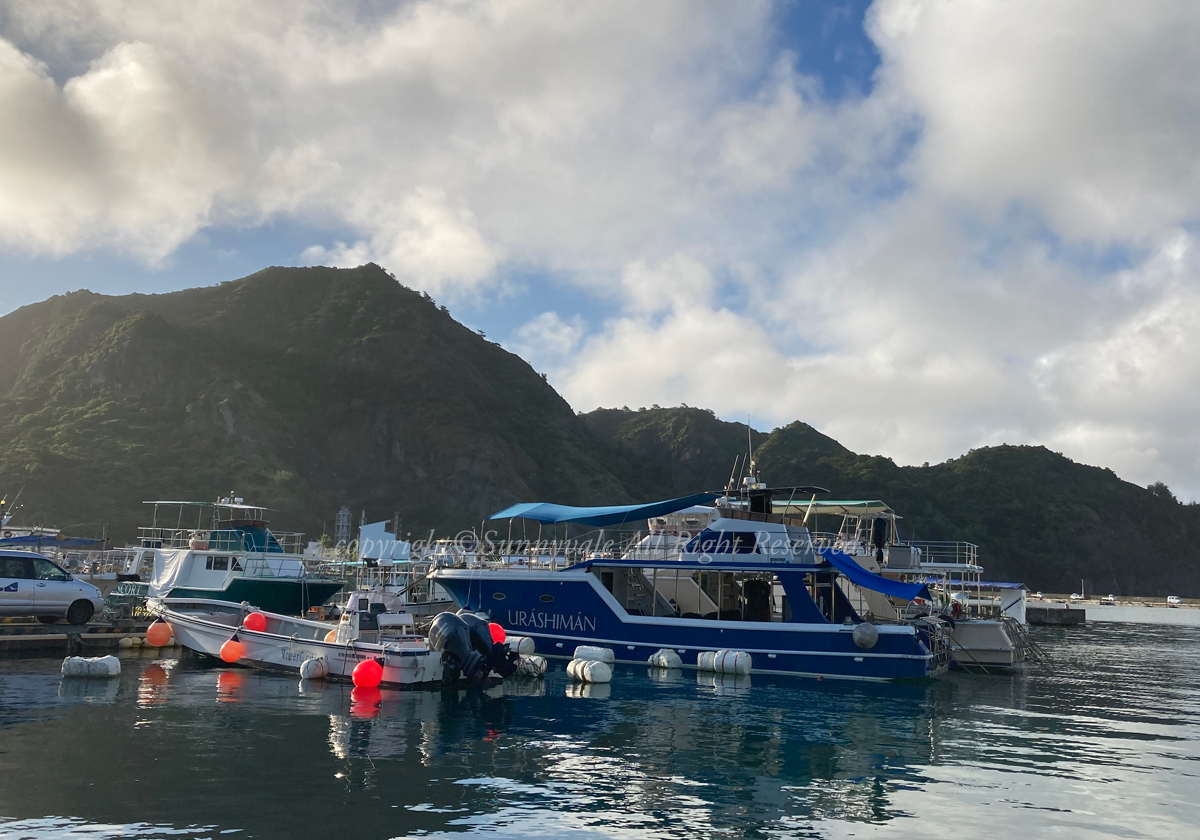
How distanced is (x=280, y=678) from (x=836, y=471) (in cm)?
14679

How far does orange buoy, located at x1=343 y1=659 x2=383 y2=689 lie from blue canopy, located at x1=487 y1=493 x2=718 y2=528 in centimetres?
845

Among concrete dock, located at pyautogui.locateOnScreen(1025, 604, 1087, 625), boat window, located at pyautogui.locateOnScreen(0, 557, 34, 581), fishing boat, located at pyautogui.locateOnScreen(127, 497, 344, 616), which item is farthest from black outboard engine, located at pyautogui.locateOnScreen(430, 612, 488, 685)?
concrete dock, located at pyautogui.locateOnScreen(1025, 604, 1087, 625)

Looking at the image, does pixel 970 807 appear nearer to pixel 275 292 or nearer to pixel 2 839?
pixel 2 839

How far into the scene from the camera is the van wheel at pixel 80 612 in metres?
26.4

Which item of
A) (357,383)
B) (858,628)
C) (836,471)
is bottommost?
(858,628)

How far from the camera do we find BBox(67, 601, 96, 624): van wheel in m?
26.4

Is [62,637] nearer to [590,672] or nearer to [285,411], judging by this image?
[590,672]

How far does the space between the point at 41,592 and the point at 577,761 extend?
21.0 m

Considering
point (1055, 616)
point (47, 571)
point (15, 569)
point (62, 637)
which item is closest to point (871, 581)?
point (62, 637)

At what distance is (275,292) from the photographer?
563 feet

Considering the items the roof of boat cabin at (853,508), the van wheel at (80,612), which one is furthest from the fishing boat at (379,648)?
the roof of boat cabin at (853,508)

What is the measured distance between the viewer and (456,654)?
69.4 ft

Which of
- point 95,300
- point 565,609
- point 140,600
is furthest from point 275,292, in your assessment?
point 565,609

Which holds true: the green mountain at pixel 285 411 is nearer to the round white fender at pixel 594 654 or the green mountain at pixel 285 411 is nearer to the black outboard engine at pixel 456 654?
the round white fender at pixel 594 654
